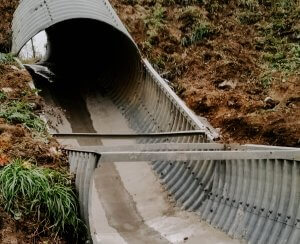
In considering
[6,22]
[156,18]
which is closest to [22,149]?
[156,18]

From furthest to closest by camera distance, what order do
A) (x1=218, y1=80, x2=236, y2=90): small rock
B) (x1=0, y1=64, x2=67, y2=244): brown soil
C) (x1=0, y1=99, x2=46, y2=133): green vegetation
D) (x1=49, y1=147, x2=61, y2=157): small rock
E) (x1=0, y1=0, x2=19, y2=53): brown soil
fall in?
(x1=0, y1=0, x2=19, y2=53): brown soil < (x1=218, y1=80, x2=236, y2=90): small rock < (x1=0, y1=99, x2=46, y2=133): green vegetation < (x1=49, y1=147, x2=61, y2=157): small rock < (x1=0, y1=64, x2=67, y2=244): brown soil

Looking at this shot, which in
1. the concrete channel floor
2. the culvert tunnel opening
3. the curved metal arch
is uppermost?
the curved metal arch

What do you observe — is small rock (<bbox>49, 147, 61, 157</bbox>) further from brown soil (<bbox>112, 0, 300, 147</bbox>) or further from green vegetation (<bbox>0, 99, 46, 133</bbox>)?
brown soil (<bbox>112, 0, 300, 147</bbox>)

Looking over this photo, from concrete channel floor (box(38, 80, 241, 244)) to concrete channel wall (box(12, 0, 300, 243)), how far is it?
207 mm

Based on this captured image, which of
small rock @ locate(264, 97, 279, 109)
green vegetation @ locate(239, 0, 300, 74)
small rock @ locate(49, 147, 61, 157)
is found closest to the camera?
small rock @ locate(49, 147, 61, 157)

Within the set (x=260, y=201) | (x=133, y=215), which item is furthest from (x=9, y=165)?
(x=260, y=201)

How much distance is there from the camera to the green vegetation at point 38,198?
240 inches

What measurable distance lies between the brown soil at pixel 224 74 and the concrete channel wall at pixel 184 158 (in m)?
0.70

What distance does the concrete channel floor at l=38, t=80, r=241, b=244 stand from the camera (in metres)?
7.16

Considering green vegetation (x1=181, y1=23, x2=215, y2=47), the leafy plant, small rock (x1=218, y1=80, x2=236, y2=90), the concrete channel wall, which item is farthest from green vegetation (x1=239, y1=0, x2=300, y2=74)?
the concrete channel wall

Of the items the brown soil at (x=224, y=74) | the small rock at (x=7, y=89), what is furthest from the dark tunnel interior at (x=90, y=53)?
the small rock at (x=7, y=89)

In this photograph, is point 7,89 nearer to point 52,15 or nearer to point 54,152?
point 52,15

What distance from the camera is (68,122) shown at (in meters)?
11.7

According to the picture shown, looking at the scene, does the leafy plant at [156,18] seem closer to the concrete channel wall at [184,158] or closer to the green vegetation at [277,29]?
the concrete channel wall at [184,158]
